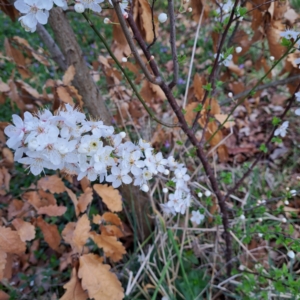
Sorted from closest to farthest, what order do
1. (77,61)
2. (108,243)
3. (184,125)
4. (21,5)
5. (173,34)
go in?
(21,5) → (173,34) → (184,125) → (108,243) → (77,61)

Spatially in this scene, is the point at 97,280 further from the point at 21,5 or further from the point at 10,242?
the point at 21,5

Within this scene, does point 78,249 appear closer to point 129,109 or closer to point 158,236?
point 158,236

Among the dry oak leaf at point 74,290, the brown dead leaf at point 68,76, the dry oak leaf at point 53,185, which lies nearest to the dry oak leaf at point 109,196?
the dry oak leaf at point 53,185

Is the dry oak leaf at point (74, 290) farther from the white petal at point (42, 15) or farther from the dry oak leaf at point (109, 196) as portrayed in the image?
the white petal at point (42, 15)

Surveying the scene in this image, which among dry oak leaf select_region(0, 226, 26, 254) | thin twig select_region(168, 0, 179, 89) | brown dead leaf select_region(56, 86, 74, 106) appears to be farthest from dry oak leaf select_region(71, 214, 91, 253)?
thin twig select_region(168, 0, 179, 89)

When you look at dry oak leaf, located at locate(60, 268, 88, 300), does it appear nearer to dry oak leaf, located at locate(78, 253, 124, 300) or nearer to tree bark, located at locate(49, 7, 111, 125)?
dry oak leaf, located at locate(78, 253, 124, 300)

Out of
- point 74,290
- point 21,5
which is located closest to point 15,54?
point 21,5

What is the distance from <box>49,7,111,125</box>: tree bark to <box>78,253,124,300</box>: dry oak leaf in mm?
543

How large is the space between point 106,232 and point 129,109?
0.71 metres

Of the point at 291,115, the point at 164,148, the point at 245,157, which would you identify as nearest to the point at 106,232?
the point at 164,148

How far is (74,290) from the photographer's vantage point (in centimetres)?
99

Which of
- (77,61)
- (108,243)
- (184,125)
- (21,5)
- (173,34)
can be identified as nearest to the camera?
(21,5)

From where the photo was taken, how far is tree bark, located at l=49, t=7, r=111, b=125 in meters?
1.24

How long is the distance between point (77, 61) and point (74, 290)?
87cm
